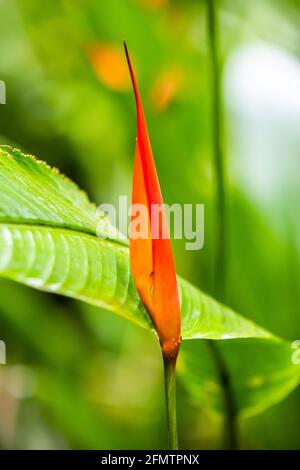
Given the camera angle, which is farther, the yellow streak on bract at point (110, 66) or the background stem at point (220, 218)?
the yellow streak on bract at point (110, 66)

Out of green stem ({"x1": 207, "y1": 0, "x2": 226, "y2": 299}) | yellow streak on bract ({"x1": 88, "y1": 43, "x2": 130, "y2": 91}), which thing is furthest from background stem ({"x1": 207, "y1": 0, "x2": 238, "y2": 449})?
yellow streak on bract ({"x1": 88, "y1": 43, "x2": 130, "y2": 91})

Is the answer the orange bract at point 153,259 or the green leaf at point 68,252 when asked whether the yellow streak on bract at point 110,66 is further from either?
the orange bract at point 153,259

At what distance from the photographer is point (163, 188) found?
3.49ft

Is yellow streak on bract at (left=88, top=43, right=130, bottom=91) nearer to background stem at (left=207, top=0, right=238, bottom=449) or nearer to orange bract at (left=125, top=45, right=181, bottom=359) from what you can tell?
background stem at (left=207, top=0, right=238, bottom=449)

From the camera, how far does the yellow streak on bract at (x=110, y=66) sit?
3.63 ft

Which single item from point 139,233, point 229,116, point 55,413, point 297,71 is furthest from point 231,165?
point 139,233

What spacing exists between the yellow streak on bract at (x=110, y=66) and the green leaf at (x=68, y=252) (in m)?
0.61

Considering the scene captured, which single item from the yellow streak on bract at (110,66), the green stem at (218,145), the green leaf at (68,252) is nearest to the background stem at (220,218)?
the green stem at (218,145)

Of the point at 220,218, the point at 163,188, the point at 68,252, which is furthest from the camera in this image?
the point at 163,188

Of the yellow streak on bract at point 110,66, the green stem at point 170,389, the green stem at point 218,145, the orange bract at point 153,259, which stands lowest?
the green stem at point 170,389

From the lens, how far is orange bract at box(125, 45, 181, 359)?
397 millimetres

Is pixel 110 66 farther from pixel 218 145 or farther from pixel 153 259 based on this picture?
pixel 153 259

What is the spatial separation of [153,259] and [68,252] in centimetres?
5

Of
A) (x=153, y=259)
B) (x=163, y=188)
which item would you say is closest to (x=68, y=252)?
(x=153, y=259)
